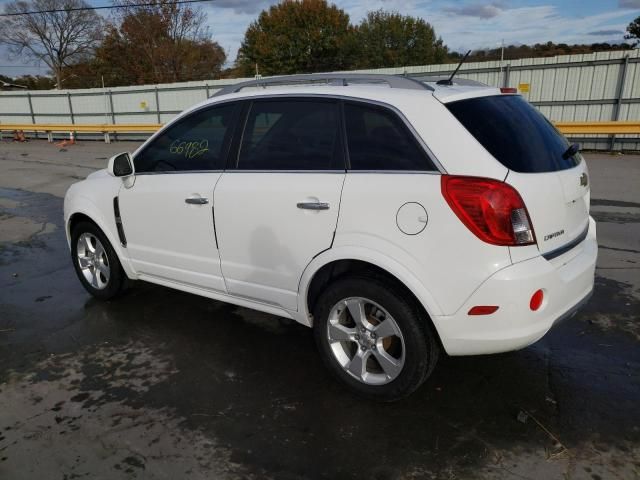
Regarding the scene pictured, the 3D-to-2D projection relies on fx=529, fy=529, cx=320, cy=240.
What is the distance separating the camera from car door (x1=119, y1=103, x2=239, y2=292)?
3.75m

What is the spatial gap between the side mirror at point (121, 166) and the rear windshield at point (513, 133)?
8.39 ft

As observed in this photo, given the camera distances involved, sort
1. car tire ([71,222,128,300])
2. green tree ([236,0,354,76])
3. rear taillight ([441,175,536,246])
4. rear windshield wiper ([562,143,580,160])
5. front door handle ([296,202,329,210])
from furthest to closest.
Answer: green tree ([236,0,354,76]) < car tire ([71,222,128,300]) < rear windshield wiper ([562,143,580,160]) < front door handle ([296,202,329,210]) < rear taillight ([441,175,536,246])

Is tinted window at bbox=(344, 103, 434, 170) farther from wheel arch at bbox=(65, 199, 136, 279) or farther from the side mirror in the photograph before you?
wheel arch at bbox=(65, 199, 136, 279)

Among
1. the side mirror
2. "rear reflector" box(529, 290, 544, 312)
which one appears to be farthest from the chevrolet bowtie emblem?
the side mirror

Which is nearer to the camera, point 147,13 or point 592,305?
point 592,305

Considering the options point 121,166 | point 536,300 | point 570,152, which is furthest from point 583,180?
point 121,166

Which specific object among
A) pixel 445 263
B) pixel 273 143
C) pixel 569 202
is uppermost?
pixel 273 143

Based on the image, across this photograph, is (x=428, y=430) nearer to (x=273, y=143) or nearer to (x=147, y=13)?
(x=273, y=143)

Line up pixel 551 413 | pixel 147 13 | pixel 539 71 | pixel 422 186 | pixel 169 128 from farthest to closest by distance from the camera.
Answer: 1. pixel 147 13
2. pixel 539 71
3. pixel 169 128
4. pixel 551 413
5. pixel 422 186

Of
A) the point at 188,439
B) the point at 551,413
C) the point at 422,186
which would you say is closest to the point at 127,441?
the point at 188,439

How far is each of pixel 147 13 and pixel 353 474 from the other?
143 ft

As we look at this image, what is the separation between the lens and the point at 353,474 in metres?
2.57

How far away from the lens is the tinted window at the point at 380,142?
9.52ft

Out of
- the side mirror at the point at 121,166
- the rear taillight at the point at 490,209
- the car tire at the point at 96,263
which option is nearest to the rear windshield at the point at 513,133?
the rear taillight at the point at 490,209
